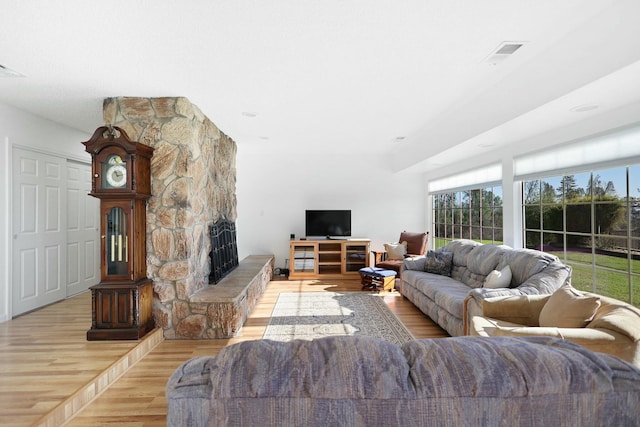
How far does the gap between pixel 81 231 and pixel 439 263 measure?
5.19 metres

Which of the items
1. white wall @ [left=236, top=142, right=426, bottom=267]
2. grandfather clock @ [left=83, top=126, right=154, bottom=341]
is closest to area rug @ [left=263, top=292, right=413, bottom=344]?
grandfather clock @ [left=83, top=126, right=154, bottom=341]

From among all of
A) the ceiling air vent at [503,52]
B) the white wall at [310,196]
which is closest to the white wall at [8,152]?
the white wall at [310,196]

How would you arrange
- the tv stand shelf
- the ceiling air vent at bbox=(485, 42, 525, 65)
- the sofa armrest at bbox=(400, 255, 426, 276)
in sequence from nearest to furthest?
the ceiling air vent at bbox=(485, 42, 525, 65), the sofa armrest at bbox=(400, 255, 426, 276), the tv stand shelf

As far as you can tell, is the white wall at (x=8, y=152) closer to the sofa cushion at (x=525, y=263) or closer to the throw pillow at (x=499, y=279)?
the throw pillow at (x=499, y=279)

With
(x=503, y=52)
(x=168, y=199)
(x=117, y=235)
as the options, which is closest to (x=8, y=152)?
(x=117, y=235)

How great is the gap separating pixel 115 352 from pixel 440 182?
5848mm

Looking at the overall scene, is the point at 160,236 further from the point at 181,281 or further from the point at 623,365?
the point at 623,365

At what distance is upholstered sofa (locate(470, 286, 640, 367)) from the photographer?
1935 millimetres

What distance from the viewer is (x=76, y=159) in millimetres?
4934

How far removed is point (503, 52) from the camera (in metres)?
2.63

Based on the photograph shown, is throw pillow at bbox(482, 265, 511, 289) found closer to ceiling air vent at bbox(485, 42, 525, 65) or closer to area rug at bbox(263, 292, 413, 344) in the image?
area rug at bbox(263, 292, 413, 344)

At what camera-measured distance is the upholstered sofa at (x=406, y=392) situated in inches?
32.5

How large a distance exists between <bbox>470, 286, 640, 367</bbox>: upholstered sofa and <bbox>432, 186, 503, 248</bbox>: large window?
2361 mm

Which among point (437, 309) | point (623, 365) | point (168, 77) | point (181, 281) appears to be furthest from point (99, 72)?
point (437, 309)
